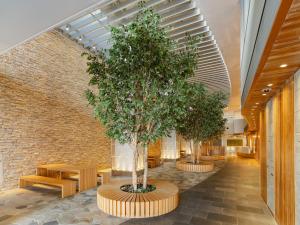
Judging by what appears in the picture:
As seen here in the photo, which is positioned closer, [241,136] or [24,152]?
[24,152]

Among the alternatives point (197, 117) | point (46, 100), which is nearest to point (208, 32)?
point (197, 117)

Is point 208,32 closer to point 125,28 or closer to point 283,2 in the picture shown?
point 125,28

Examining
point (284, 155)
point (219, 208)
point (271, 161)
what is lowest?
point (219, 208)

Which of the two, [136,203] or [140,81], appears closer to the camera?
[136,203]

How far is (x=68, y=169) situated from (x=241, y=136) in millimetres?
27571

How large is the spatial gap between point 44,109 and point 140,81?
4.57m

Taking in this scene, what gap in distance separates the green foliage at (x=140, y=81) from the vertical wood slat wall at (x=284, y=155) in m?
1.98

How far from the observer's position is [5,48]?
435 centimetres

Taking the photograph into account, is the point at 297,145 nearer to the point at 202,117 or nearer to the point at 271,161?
the point at 271,161

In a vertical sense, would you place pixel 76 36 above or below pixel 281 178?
above

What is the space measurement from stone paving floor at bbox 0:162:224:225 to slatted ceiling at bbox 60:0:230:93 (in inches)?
175

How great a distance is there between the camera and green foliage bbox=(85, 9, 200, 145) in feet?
15.4

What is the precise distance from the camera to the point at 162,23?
7.48 meters

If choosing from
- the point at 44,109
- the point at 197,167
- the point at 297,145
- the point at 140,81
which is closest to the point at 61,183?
the point at 44,109
